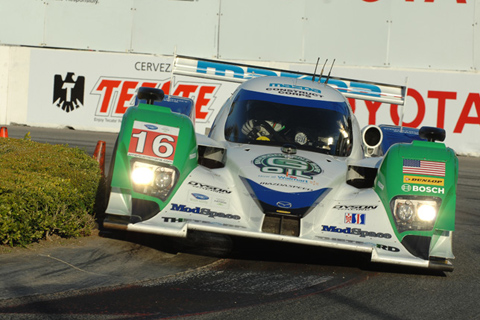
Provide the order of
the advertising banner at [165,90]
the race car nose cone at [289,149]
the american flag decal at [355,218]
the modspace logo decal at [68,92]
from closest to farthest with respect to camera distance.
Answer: the american flag decal at [355,218], the race car nose cone at [289,149], the advertising banner at [165,90], the modspace logo decal at [68,92]

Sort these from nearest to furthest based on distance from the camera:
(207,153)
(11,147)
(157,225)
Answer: (157,225), (207,153), (11,147)

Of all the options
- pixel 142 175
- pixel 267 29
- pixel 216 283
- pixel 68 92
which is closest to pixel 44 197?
pixel 142 175

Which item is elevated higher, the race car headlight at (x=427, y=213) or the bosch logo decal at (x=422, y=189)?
the bosch logo decal at (x=422, y=189)

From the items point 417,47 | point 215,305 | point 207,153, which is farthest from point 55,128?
point 215,305

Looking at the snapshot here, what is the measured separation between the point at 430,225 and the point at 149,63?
42.4 feet

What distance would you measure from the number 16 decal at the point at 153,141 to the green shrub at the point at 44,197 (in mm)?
795

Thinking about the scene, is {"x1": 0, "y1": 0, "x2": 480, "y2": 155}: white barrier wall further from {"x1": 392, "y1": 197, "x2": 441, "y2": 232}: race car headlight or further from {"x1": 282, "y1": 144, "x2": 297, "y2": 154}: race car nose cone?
{"x1": 392, "y1": 197, "x2": 441, "y2": 232}: race car headlight

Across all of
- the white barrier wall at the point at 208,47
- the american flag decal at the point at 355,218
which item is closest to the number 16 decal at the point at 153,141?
the american flag decal at the point at 355,218

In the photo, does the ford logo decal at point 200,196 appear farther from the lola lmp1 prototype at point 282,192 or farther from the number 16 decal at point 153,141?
the number 16 decal at point 153,141

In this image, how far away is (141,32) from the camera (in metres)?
19.4

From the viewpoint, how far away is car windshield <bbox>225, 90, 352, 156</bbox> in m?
7.99

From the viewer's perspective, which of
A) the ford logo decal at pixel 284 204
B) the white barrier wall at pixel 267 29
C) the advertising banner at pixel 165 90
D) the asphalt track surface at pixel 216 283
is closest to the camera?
the asphalt track surface at pixel 216 283

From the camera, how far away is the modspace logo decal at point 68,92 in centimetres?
1855

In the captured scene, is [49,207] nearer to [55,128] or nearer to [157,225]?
[157,225]
